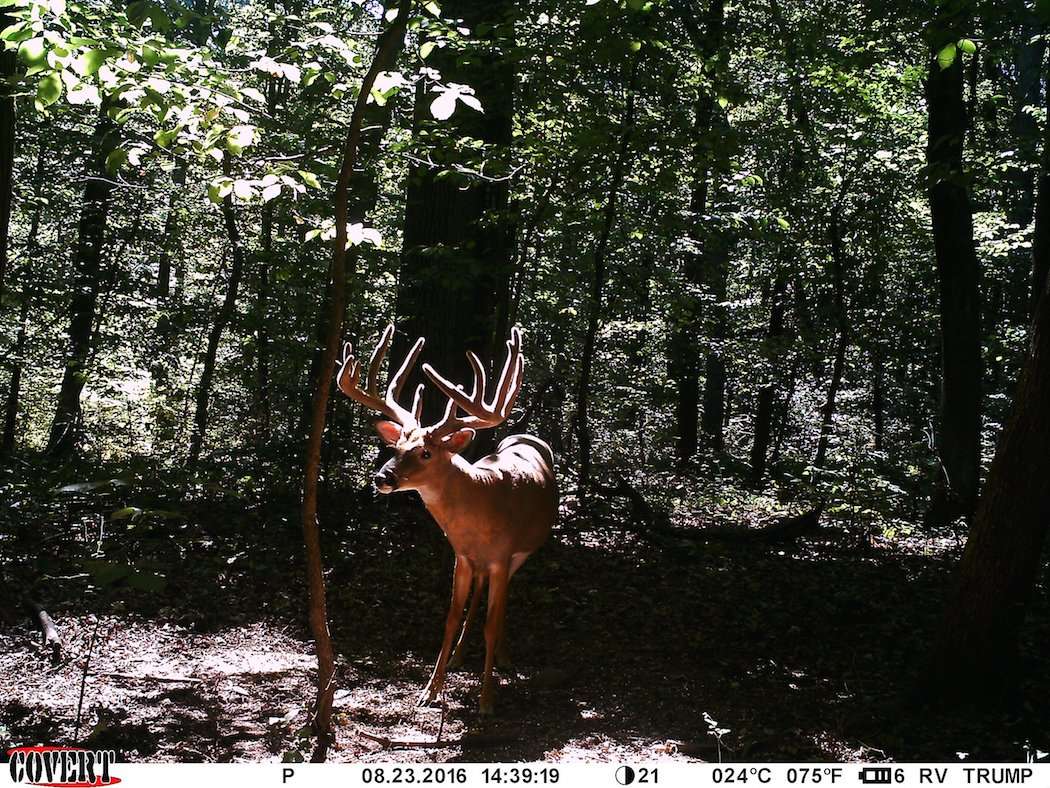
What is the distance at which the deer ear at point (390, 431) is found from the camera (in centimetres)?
532

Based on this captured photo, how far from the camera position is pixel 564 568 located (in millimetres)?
8266

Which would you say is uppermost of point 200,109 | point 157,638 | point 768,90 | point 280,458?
point 768,90

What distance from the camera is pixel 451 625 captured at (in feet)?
19.0

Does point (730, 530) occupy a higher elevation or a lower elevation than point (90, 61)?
lower

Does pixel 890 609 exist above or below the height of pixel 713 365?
below

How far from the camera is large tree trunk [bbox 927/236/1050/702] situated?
491 cm

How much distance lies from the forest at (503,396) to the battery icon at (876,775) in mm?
247

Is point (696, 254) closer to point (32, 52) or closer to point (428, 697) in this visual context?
point (428, 697)

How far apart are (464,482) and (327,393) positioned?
1.48 meters

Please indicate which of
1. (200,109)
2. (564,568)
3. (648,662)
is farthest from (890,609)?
(200,109)

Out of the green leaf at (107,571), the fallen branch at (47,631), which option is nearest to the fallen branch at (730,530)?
the fallen branch at (47,631)

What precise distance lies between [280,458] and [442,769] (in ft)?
17.9

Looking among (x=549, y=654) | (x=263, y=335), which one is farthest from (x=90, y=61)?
(x=263, y=335)

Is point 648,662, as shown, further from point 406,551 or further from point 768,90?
point 768,90
